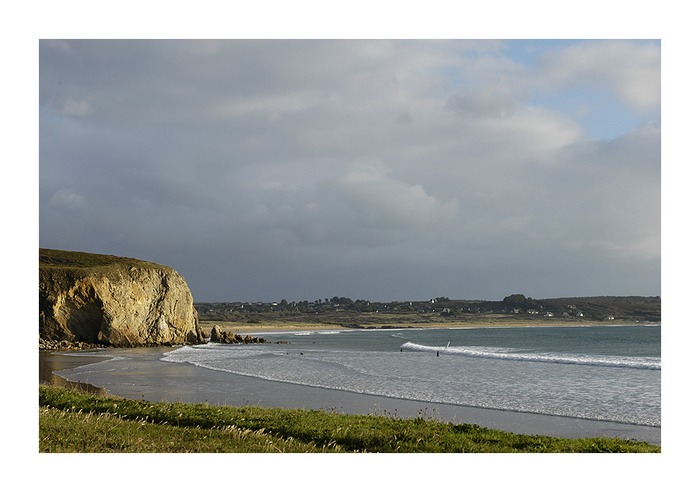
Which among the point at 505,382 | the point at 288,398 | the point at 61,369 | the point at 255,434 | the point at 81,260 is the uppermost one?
the point at 81,260

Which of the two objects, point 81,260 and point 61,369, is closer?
point 61,369

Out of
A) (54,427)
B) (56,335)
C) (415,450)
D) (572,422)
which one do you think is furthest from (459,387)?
(56,335)

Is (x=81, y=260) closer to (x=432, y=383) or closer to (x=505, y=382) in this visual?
(x=432, y=383)

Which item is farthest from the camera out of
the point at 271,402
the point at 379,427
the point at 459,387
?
the point at 459,387

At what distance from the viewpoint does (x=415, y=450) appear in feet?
39.9

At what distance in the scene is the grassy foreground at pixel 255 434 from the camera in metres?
11.5

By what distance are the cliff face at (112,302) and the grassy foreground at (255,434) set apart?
51805 millimetres

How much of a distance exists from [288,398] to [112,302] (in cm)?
4965

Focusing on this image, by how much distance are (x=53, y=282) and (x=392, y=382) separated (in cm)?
4708

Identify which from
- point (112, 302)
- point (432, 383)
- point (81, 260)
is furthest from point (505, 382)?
point (81, 260)

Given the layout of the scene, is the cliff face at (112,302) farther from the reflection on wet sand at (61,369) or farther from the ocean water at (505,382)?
the ocean water at (505,382)

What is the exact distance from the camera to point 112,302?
66.8 m

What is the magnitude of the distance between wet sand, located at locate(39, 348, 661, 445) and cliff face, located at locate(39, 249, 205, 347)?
1071 inches
